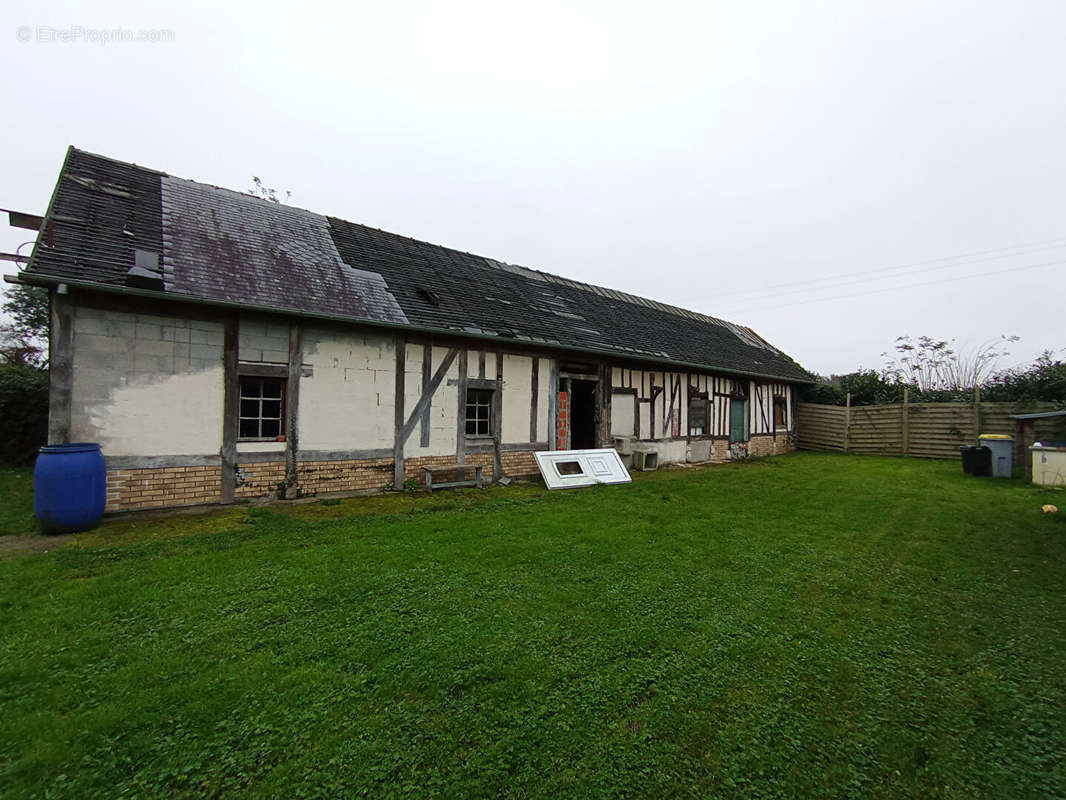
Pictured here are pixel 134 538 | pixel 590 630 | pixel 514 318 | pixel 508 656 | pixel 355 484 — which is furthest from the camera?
pixel 514 318

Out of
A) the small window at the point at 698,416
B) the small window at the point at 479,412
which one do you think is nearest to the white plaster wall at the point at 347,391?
the small window at the point at 479,412

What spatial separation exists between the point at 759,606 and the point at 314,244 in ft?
28.7

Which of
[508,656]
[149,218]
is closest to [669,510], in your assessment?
[508,656]

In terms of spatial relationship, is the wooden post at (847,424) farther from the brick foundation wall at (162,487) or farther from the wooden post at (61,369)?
the wooden post at (61,369)

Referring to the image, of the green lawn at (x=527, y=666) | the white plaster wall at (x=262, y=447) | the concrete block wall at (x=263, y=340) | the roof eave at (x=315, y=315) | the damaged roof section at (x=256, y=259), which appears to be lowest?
the green lawn at (x=527, y=666)

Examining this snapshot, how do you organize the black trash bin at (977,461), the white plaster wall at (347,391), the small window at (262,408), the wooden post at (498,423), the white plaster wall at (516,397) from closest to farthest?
the small window at (262,408)
the white plaster wall at (347,391)
the wooden post at (498,423)
the white plaster wall at (516,397)
the black trash bin at (977,461)

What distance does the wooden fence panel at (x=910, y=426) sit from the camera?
11969mm

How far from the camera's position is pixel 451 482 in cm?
782

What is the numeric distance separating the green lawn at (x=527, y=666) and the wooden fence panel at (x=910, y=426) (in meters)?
10.0

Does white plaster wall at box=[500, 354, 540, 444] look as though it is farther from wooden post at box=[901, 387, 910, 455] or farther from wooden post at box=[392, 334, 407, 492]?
wooden post at box=[901, 387, 910, 455]

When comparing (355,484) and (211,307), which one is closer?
(211,307)

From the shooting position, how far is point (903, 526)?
5.74m

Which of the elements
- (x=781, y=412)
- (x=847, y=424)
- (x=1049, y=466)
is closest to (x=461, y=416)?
(x=1049, y=466)

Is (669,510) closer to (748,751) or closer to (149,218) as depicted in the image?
(748,751)
